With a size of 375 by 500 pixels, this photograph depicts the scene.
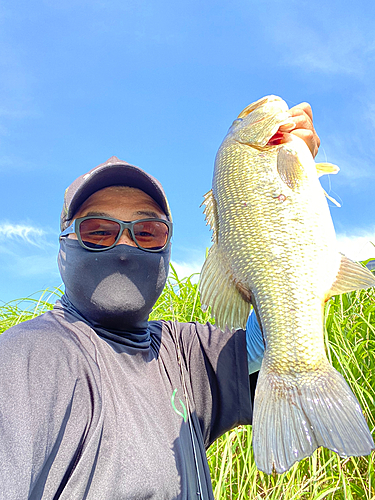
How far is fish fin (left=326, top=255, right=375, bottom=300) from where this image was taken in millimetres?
1510

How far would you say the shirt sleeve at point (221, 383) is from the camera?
204 centimetres

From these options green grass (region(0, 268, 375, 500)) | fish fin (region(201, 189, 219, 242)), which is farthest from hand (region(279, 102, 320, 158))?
green grass (region(0, 268, 375, 500))

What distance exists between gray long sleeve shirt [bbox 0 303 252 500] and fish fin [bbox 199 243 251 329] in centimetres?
50

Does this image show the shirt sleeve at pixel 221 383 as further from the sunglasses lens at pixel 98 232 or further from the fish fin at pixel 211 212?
the sunglasses lens at pixel 98 232

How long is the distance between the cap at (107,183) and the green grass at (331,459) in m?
1.98

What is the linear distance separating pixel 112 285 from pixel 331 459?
7.58 feet

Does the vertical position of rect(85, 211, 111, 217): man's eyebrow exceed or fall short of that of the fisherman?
it exceeds it

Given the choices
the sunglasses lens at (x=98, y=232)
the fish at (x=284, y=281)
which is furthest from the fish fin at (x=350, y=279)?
the sunglasses lens at (x=98, y=232)

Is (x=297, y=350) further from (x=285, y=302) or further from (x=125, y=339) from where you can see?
(x=125, y=339)

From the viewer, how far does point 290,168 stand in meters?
1.65

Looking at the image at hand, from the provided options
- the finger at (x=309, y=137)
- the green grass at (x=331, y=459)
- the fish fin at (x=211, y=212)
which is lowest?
the green grass at (x=331, y=459)

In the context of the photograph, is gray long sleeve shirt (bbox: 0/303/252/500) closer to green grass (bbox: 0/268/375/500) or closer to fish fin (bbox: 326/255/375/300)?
fish fin (bbox: 326/255/375/300)

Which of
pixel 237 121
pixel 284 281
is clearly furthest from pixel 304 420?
pixel 237 121

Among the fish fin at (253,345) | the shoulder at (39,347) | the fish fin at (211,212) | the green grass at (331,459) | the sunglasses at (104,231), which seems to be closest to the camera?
the shoulder at (39,347)
